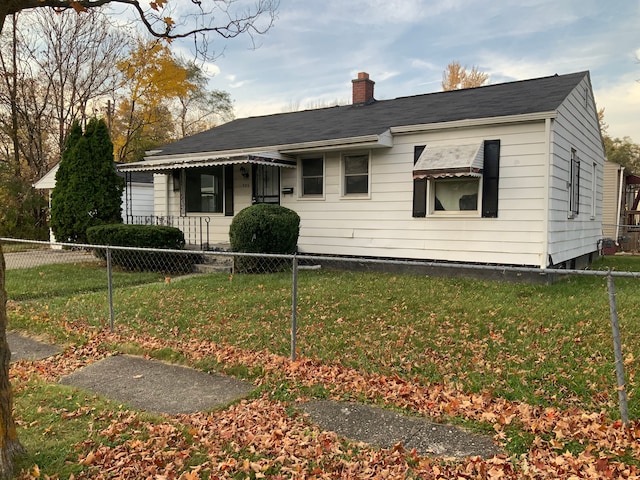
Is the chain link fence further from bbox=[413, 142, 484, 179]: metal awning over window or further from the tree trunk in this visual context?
the tree trunk

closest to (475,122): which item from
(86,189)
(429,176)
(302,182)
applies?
(429,176)

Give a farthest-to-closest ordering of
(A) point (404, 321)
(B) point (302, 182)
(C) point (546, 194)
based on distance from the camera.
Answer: (B) point (302, 182) → (C) point (546, 194) → (A) point (404, 321)

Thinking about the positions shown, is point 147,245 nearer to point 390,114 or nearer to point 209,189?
point 209,189

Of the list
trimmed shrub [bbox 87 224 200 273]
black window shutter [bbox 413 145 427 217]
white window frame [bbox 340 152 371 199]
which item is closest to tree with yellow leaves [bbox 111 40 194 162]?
trimmed shrub [bbox 87 224 200 273]

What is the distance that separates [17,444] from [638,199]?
26.5 metres

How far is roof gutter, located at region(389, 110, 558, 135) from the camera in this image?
8.31 meters

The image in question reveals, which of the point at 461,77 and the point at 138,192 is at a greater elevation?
the point at 461,77

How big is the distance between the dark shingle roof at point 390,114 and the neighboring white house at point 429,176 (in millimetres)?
59

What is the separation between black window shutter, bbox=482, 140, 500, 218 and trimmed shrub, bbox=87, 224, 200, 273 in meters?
6.89

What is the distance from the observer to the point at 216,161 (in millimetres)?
11211

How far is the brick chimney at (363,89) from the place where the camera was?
14.1 metres

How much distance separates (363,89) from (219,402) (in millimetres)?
12106

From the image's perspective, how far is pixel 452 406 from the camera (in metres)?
3.66

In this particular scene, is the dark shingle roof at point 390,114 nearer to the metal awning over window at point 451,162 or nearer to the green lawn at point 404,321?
the metal awning over window at point 451,162
